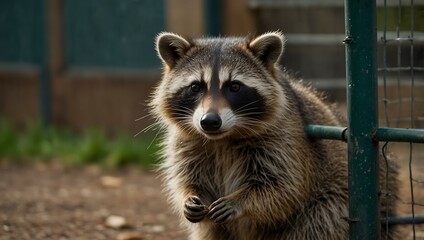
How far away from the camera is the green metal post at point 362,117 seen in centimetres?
398

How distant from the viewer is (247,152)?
4.54 m

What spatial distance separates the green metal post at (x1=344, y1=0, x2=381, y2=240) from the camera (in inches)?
157

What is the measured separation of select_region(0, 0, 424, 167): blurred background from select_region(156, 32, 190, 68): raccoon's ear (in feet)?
10.7

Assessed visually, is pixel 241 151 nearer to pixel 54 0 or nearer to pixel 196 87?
pixel 196 87

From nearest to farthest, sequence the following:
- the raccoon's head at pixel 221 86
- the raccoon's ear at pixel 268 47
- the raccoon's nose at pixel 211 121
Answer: the raccoon's nose at pixel 211 121, the raccoon's head at pixel 221 86, the raccoon's ear at pixel 268 47

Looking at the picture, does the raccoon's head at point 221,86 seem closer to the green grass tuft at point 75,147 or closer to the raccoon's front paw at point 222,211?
the raccoon's front paw at point 222,211

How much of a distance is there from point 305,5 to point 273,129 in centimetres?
384

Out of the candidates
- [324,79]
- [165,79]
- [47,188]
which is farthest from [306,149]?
[324,79]

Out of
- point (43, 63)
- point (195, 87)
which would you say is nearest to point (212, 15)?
point (43, 63)

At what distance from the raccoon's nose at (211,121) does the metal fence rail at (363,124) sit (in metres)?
0.60

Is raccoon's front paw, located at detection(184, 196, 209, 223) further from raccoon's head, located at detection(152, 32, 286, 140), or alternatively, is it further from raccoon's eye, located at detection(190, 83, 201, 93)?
raccoon's eye, located at detection(190, 83, 201, 93)

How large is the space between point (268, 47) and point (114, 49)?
491cm

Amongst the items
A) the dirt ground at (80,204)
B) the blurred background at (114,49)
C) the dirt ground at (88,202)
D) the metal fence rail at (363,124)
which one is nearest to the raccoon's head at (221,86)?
the metal fence rail at (363,124)

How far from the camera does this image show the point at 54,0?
31.7 feet
